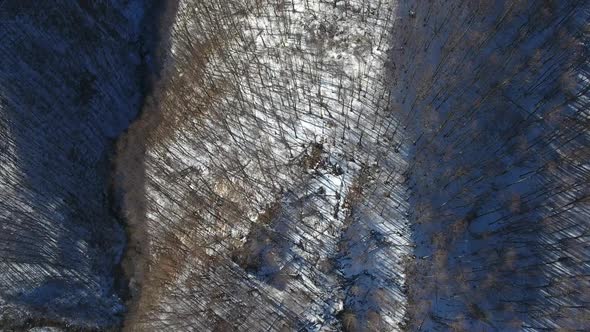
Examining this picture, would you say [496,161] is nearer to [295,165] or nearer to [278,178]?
[295,165]

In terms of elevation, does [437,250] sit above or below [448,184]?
below

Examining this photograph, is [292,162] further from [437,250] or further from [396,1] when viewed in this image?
[396,1]

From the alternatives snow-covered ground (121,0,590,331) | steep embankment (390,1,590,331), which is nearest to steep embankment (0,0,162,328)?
snow-covered ground (121,0,590,331)

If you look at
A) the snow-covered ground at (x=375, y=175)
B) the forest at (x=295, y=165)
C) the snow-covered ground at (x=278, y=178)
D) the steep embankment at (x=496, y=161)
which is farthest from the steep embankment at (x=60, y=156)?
the steep embankment at (x=496, y=161)

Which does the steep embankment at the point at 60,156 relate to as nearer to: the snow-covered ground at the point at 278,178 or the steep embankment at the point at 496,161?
the snow-covered ground at the point at 278,178

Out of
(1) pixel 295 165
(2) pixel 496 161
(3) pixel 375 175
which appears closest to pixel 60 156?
(1) pixel 295 165

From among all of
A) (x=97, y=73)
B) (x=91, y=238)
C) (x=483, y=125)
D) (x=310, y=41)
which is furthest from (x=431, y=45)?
(x=91, y=238)
